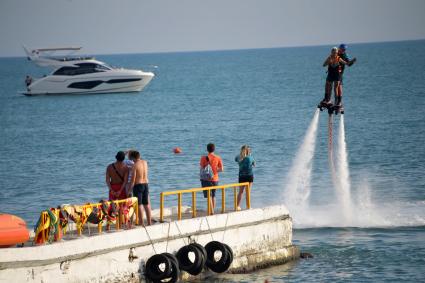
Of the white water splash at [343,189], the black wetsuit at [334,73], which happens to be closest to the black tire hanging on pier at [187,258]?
the black wetsuit at [334,73]

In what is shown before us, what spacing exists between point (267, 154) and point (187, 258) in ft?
96.6

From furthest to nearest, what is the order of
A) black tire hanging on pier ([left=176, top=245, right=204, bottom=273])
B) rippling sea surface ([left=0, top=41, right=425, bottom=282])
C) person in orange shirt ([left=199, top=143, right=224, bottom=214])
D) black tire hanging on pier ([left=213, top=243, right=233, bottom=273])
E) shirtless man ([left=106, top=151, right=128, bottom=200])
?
rippling sea surface ([left=0, top=41, right=425, bottom=282]) → person in orange shirt ([left=199, top=143, right=224, bottom=214]) → black tire hanging on pier ([left=213, top=243, right=233, bottom=273]) → black tire hanging on pier ([left=176, top=245, right=204, bottom=273]) → shirtless man ([left=106, top=151, right=128, bottom=200])

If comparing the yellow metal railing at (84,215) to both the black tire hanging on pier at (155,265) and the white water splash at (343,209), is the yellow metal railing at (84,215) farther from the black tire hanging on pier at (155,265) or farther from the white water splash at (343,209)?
the white water splash at (343,209)

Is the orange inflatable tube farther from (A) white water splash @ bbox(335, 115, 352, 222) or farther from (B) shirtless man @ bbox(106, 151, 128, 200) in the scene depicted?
(A) white water splash @ bbox(335, 115, 352, 222)

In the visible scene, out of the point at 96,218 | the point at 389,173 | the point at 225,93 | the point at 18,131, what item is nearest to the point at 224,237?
the point at 96,218

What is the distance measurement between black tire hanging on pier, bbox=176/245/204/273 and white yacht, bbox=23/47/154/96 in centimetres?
6668

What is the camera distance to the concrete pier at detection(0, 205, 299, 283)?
60.6 ft

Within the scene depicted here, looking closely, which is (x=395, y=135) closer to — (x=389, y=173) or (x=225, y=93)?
(x=389, y=173)

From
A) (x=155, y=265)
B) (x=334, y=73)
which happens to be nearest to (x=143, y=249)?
(x=155, y=265)

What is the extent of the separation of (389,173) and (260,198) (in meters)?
8.58

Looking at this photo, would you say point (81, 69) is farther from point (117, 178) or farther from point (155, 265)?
point (155, 265)

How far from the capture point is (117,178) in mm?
21047

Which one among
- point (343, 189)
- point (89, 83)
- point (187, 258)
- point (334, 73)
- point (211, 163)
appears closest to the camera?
point (187, 258)

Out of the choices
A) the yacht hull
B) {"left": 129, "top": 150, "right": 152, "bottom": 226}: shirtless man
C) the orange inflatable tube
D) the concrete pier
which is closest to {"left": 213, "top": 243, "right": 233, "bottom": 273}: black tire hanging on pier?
the concrete pier
